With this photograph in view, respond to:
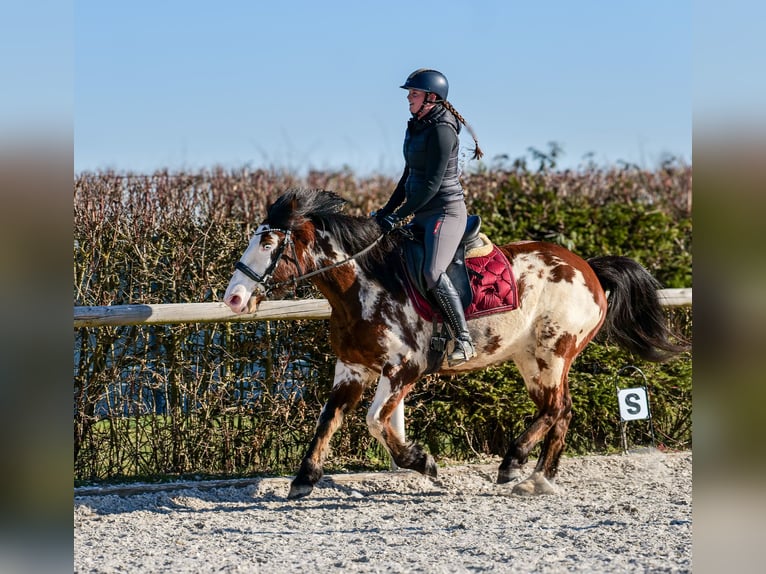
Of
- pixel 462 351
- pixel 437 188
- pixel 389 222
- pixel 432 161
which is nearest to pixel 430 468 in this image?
pixel 462 351

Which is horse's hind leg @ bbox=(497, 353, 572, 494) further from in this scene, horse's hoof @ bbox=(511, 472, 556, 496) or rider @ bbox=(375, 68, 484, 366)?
rider @ bbox=(375, 68, 484, 366)

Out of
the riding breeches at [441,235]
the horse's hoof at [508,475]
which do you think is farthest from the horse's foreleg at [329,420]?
the horse's hoof at [508,475]

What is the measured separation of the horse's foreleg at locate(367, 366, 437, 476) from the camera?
6051 millimetres

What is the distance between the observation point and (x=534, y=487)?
6402 mm

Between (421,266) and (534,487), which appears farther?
(534,487)

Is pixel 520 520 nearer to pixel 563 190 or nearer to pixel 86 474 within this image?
pixel 86 474

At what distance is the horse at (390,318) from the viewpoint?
19.6 feet

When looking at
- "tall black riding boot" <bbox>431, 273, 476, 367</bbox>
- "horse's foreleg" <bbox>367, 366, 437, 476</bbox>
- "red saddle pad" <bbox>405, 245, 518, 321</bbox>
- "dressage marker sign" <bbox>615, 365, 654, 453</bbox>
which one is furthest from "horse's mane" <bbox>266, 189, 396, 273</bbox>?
"dressage marker sign" <bbox>615, 365, 654, 453</bbox>

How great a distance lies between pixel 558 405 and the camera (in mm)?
6480

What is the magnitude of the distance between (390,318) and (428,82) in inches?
59.8

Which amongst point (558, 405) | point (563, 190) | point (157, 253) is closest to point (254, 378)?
point (157, 253)

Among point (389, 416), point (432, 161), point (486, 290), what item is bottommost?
point (389, 416)

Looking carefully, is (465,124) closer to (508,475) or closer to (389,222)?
(389,222)
